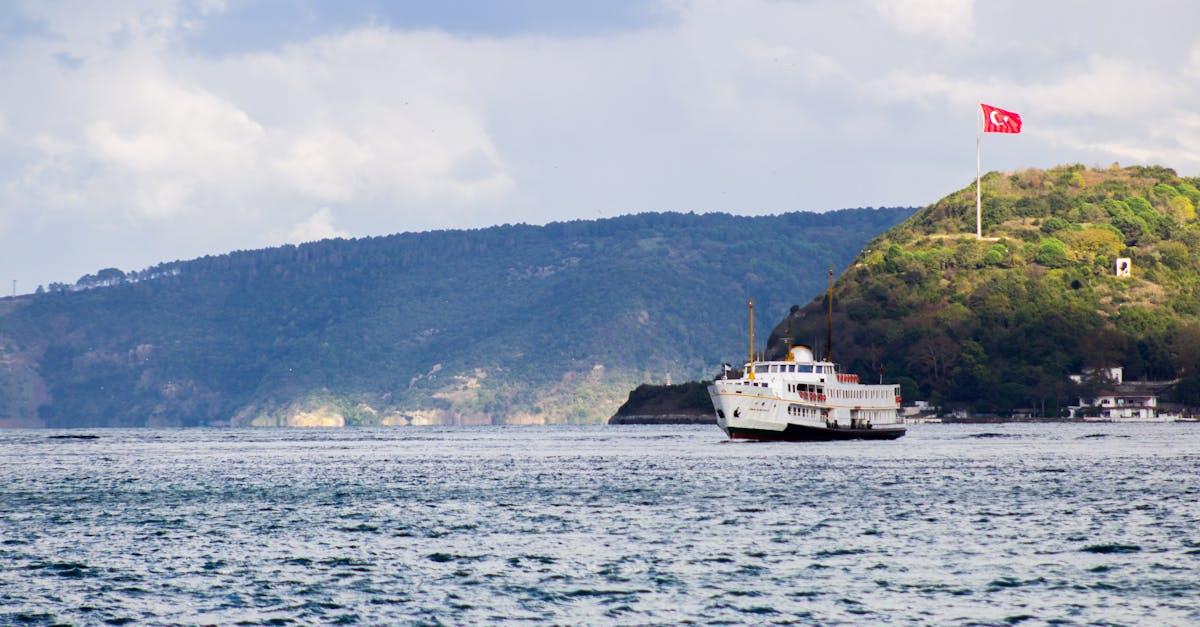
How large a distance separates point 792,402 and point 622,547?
105m

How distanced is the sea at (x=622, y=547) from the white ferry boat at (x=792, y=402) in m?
44.4

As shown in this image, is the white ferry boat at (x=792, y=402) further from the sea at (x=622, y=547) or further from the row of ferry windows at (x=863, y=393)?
the sea at (x=622, y=547)

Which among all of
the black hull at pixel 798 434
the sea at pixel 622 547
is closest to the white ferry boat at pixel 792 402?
the black hull at pixel 798 434

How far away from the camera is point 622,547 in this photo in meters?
71.8

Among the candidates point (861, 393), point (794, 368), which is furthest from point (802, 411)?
point (861, 393)

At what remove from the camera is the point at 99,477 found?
13662 centimetres

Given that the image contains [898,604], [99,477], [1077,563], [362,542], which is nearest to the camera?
[898,604]

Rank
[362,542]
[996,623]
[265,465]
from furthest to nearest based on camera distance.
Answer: [265,465] → [362,542] → [996,623]

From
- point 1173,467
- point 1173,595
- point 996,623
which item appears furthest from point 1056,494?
point 996,623

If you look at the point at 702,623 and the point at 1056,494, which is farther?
the point at 1056,494

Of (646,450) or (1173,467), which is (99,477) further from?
(1173,467)

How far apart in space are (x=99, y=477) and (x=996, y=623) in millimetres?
99899

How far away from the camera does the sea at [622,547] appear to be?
2183 inches

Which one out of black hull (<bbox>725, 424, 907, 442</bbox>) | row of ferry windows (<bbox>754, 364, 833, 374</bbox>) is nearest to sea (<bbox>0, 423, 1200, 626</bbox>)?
row of ferry windows (<bbox>754, 364, 833, 374</bbox>)
